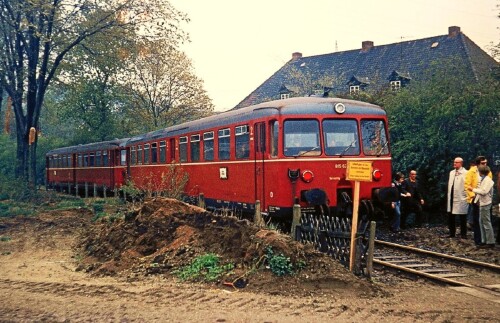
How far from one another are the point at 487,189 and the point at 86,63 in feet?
74.7

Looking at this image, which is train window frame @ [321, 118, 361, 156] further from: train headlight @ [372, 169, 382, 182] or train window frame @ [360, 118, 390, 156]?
train headlight @ [372, 169, 382, 182]

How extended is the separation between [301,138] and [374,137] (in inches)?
73.7

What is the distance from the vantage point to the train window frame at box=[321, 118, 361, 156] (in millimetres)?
12445

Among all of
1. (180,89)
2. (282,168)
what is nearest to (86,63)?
(180,89)

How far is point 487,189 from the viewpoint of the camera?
11.7 metres

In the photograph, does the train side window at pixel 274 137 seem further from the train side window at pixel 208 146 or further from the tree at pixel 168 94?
the tree at pixel 168 94

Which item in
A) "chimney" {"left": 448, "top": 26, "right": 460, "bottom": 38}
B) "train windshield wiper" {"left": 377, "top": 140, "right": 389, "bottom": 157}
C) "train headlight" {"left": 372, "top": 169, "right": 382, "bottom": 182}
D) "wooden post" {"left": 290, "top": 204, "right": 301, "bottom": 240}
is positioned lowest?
"wooden post" {"left": 290, "top": 204, "right": 301, "bottom": 240}

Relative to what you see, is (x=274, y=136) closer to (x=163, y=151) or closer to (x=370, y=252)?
(x=370, y=252)

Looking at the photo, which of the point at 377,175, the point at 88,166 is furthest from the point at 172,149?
the point at 88,166

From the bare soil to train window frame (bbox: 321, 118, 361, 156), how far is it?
2.80 m

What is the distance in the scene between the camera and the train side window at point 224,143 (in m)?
14.4

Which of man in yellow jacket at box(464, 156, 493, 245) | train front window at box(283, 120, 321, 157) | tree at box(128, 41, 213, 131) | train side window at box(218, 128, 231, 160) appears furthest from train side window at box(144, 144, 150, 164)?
tree at box(128, 41, 213, 131)

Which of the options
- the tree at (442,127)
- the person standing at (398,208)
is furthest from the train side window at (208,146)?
the tree at (442,127)

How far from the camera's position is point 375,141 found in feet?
42.8
